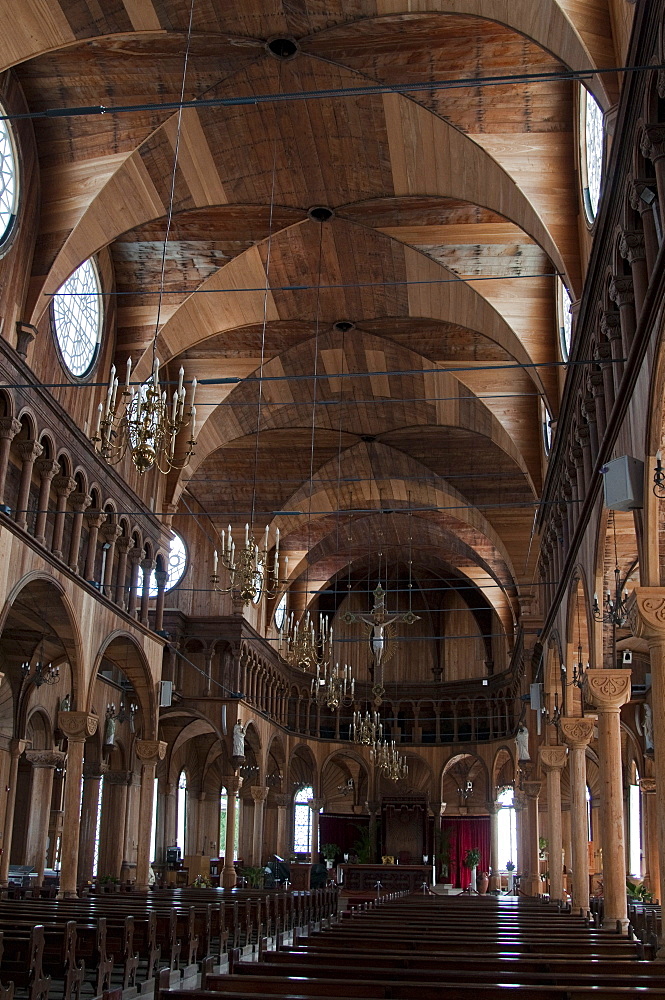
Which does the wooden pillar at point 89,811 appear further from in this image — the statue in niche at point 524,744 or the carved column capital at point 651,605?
the carved column capital at point 651,605

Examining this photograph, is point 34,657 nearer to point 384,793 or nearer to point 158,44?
point 158,44

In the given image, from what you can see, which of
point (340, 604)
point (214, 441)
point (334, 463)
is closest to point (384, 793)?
point (340, 604)

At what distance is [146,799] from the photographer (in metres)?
26.0

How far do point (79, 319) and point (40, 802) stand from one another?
14.9 m

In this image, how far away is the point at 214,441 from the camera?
2888cm

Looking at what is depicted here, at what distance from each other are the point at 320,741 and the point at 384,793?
539cm

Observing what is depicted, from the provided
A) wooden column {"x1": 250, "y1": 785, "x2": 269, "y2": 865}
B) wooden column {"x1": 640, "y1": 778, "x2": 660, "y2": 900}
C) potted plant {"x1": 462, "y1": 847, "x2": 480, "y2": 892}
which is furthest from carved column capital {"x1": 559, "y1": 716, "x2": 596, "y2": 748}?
potted plant {"x1": 462, "y1": 847, "x2": 480, "y2": 892}

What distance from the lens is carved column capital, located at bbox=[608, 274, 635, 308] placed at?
1272 centimetres

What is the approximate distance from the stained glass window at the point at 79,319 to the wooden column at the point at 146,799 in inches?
400

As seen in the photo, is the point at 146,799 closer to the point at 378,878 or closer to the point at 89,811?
the point at 89,811

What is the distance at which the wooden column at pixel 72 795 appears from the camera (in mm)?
20422

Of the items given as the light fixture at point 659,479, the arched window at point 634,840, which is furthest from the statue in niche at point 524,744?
the light fixture at point 659,479

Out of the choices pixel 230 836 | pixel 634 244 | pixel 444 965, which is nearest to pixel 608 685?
pixel 634 244

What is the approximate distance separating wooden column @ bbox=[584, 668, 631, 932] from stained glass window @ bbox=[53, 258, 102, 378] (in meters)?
12.7
